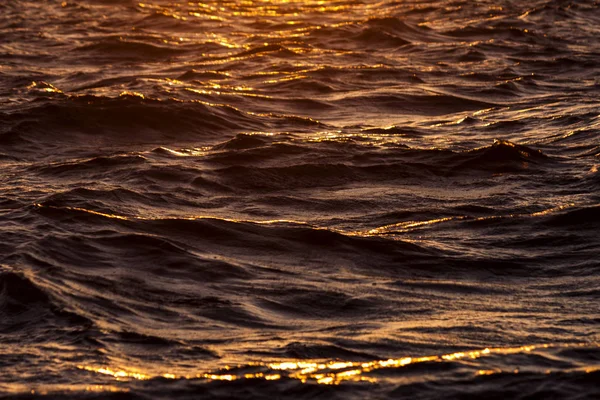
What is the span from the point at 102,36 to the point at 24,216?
1139cm

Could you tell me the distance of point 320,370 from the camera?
213 inches

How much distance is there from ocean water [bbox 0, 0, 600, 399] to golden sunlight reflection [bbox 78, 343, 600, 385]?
0.05 feet

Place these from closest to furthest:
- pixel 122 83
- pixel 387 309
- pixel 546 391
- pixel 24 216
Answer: pixel 546 391
pixel 387 309
pixel 24 216
pixel 122 83

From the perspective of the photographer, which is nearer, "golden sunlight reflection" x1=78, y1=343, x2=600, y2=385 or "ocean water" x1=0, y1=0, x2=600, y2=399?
"golden sunlight reflection" x1=78, y1=343, x2=600, y2=385

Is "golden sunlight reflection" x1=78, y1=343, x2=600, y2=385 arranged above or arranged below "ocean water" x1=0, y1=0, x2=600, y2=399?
above

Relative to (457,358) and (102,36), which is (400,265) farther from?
(102,36)

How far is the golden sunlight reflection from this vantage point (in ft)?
17.4

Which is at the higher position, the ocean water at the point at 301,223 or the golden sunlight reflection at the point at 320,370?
the golden sunlight reflection at the point at 320,370

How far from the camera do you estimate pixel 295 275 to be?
7.13 metres

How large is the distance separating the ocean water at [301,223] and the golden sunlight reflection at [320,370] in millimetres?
16

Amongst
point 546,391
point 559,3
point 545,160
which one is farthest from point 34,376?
point 559,3

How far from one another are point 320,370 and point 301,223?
294 cm

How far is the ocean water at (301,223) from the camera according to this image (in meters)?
5.50

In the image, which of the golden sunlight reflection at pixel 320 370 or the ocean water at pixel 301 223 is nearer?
the golden sunlight reflection at pixel 320 370
